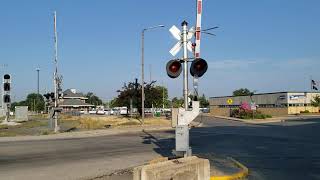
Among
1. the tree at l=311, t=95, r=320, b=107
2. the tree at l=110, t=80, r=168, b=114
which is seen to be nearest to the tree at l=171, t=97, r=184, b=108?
the tree at l=110, t=80, r=168, b=114

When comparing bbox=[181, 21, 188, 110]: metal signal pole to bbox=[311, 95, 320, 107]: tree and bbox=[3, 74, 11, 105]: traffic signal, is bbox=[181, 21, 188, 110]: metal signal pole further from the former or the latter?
bbox=[311, 95, 320, 107]: tree

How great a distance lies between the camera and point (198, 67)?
1211cm

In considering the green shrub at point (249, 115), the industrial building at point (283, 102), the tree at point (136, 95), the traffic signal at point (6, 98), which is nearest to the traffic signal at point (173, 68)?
the traffic signal at point (6, 98)

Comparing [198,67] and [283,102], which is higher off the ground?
[283,102]

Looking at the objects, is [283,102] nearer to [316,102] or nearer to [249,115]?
[316,102]

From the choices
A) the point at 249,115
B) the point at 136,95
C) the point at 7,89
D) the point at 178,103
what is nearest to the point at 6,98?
the point at 7,89

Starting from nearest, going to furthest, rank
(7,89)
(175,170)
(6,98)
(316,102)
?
(175,170) < (6,98) < (7,89) < (316,102)

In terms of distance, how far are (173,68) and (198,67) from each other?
68 centimetres

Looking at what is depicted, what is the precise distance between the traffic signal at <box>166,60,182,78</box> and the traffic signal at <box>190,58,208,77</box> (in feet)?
1.43

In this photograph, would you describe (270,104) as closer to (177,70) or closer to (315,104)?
(315,104)

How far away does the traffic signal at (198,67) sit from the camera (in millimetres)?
12055

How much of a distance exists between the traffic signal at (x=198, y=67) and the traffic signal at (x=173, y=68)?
44cm

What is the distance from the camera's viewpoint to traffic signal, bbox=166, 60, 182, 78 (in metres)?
12.4

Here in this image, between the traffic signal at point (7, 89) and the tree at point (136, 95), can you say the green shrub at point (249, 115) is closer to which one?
the tree at point (136, 95)
